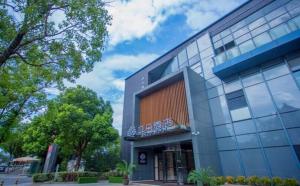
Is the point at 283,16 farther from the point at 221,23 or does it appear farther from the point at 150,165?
the point at 150,165

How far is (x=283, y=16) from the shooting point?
1224cm

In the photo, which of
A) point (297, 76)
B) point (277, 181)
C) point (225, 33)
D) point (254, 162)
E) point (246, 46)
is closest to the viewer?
point (277, 181)

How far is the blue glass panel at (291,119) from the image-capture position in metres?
10.3

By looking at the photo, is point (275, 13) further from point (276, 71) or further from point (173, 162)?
point (173, 162)

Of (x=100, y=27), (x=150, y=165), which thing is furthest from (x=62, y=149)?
(x=100, y=27)

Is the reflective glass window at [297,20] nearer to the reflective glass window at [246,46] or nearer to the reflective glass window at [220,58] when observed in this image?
the reflective glass window at [246,46]

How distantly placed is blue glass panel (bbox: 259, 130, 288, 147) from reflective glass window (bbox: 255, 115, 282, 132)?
289 mm

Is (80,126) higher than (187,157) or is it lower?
higher

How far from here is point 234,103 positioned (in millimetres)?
13414

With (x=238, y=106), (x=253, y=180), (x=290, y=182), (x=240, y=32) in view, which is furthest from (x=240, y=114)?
(x=240, y=32)

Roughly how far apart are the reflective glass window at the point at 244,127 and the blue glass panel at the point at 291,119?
1.88 metres

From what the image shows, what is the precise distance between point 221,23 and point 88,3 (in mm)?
13589

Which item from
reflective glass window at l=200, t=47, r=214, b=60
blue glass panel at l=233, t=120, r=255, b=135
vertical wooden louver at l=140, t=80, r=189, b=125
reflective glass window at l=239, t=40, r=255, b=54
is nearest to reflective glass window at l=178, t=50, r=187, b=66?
reflective glass window at l=200, t=47, r=214, b=60

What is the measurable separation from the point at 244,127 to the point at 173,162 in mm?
7719
